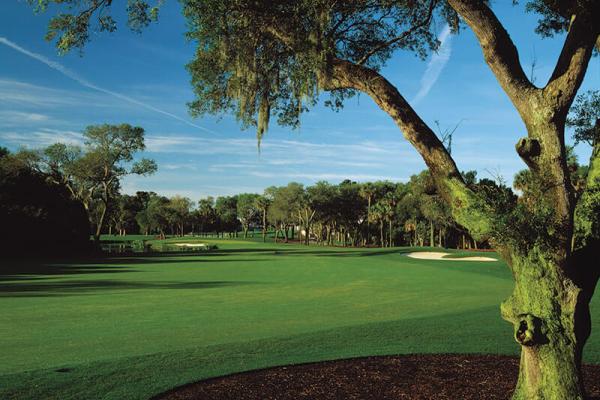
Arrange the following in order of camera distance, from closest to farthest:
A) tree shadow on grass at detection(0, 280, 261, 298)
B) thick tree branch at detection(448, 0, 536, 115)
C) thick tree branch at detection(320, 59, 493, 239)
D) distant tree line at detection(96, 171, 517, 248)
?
1. thick tree branch at detection(320, 59, 493, 239)
2. thick tree branch at detection(448, 0, 536, 115)
3. tree shadow on grass at detection(0, 280, 261, 298)
4. distant tree line at detection(96, 171, 517, 248)

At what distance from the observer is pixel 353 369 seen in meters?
7.03

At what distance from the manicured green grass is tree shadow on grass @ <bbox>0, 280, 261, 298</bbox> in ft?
0.13

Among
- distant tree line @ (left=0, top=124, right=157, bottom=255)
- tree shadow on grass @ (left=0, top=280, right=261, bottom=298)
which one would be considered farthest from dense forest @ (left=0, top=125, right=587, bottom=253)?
tree shadow on grass @ (left=0, top=280, right=261, bottom=298)

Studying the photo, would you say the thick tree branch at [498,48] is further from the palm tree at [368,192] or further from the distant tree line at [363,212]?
the palm tree at [368,192]

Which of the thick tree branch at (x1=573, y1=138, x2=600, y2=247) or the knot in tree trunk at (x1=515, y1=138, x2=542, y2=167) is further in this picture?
the thick tree branch at (x1=573, y1=138, x2=600, y2=247)

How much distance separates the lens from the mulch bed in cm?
589

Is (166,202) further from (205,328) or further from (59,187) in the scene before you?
(205,328)

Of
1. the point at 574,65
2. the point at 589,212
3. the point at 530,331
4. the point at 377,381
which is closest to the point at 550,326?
the point at 530,331

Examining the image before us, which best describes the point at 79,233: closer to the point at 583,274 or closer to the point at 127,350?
the point at 127,350

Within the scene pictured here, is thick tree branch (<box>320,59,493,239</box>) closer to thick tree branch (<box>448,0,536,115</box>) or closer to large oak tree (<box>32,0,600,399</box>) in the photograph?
large oak tree (<box>32,0,600,399</box>)

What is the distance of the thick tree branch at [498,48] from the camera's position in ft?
17.7

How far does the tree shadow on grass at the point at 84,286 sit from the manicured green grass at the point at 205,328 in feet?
0.13

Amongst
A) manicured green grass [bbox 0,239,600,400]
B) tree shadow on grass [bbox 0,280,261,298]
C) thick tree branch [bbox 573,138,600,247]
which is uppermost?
thick tree branch [bbox 573,138,600,247]

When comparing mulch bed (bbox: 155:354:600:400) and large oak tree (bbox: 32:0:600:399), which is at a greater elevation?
large oak tree (bbox: 32:0:600:399)
